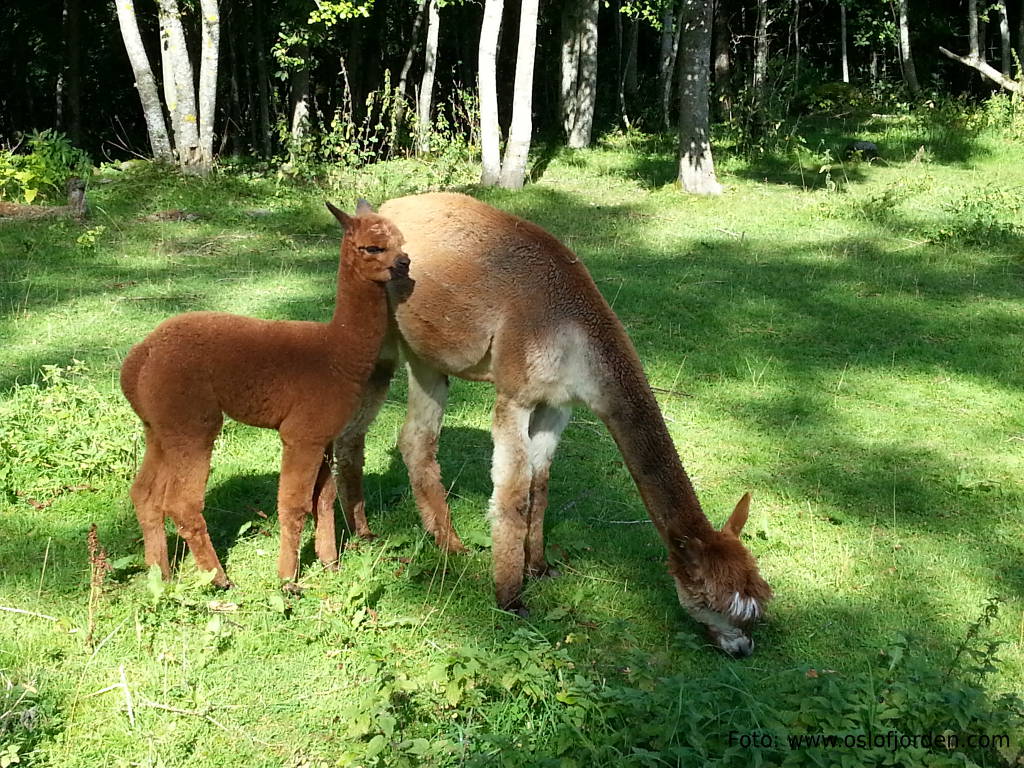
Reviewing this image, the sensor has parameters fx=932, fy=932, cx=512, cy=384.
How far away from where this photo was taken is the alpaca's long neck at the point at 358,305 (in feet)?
16.2

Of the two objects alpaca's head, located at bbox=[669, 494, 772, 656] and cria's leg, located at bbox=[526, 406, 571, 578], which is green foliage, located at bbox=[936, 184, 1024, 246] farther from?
alpaca's head, located at bbox=[669, 494, 772, 656]

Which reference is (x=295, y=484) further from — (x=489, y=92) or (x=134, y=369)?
(x=489, y=92)

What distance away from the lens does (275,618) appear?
489 centimetres

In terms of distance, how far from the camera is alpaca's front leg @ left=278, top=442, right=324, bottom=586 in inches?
195

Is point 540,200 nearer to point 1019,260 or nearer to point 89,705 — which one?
point 1019,260

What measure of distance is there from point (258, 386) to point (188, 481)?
0.61 meters

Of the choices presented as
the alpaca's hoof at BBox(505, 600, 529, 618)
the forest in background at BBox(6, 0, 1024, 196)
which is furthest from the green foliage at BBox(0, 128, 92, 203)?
the alpaca's hoof at BBox(505, 600, 529, 618)

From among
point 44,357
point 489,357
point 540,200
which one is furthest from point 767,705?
point 540,200

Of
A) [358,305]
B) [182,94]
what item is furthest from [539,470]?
[182,94]

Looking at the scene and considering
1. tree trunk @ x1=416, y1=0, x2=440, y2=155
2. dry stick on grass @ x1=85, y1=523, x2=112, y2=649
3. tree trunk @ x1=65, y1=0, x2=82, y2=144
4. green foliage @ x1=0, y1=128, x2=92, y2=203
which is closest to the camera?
dry stick on grass @ x1=85, y1=523, x2=112, y2=649

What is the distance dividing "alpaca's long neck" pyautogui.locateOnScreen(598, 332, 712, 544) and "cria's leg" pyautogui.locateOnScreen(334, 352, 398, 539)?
1419 mm

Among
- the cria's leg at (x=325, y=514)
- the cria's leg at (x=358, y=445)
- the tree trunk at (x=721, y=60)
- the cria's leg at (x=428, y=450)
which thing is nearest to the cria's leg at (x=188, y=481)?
the cria's leg at (x=325, y=514)

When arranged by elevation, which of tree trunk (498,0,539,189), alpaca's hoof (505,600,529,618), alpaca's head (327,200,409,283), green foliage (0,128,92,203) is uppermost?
tree trunk (498,0,539,189)

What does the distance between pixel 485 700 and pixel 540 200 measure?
39.4ft
